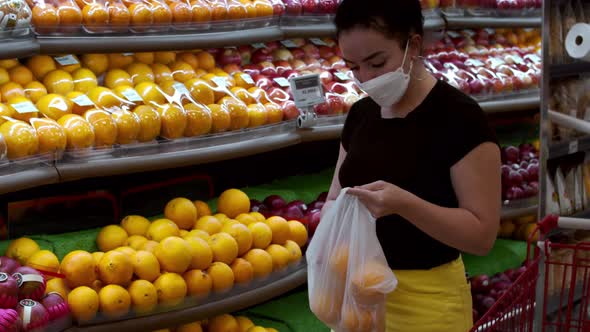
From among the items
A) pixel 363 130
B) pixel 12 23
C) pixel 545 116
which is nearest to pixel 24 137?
pixel 12 23

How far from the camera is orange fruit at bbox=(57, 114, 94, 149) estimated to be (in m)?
2.42

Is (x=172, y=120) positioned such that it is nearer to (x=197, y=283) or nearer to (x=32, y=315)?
(x=197, y=283)

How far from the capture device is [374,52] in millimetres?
1866

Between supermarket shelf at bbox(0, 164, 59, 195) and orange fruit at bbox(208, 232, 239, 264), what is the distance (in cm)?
60

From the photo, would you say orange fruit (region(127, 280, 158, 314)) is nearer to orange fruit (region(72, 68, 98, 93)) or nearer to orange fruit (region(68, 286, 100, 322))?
orange fruit (region(68, 286, 100, 322))

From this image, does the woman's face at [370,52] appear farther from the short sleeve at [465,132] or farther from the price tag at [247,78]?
the price tag at [247,78]

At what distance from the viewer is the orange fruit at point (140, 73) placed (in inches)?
115

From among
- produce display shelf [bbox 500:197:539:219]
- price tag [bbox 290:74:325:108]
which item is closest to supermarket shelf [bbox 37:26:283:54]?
price tag [bbox 290:74:325:108]

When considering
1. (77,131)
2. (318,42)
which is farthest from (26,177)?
(318,42)

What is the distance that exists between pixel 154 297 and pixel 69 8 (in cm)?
98

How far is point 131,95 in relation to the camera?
108 inches

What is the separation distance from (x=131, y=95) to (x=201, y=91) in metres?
0.30

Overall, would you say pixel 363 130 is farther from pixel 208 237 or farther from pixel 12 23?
pixel 12 23

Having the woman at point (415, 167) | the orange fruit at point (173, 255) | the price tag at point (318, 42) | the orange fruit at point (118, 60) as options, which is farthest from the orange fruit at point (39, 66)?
the price tag at point (318, 42)
